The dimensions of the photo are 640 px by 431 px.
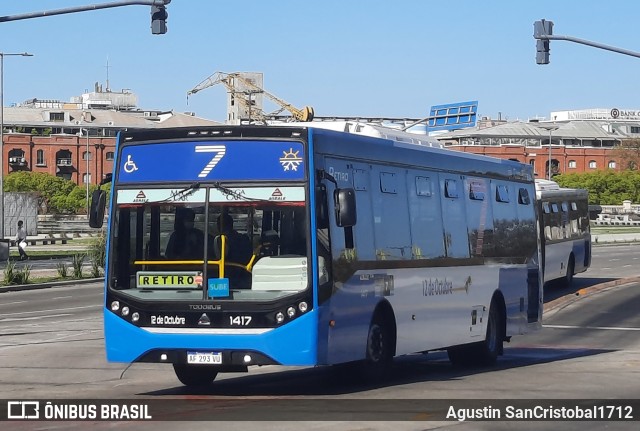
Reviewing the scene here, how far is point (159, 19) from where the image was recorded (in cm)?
3066

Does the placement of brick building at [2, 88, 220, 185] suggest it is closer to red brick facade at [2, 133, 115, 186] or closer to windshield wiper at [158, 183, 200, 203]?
red brick facade at [2, 133, 115, 186]

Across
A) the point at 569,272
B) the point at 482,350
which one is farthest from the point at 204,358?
the point at 569,272

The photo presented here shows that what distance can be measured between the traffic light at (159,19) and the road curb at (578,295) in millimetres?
11869

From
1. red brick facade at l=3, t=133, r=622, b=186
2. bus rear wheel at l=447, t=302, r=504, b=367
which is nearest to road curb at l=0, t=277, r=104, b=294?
bus rear wheel at l=447, t=302, r=504, b=367

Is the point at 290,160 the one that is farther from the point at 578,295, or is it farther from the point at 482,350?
the point at 578,295

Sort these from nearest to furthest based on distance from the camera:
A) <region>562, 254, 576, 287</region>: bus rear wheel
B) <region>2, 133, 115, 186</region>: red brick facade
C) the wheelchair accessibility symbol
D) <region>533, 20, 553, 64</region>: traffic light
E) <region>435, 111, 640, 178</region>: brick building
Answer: the wheelchair accessibility symbol < <region>533, 20, 553, 64</region>: traffic light < <region>562, 254, 576, 287</region>: bus rear wheel < <region>2, 133, 115, 186</region>: red brick facade < <region>435, 111, 640, 178</region>: brick building

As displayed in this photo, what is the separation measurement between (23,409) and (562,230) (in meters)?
28.9

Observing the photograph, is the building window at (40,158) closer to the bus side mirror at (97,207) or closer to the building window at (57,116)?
the building window at (57,116)

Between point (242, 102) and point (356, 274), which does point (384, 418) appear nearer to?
point (356, 274)

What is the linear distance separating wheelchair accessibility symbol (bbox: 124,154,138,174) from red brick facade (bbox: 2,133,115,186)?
129270 millimetres

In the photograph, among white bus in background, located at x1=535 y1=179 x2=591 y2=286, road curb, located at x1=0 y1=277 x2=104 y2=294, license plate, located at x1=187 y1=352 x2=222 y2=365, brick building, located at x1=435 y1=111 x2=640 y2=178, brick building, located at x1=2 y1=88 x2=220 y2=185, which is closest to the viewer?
license plate, located at x1=187 y1=352 x2=222 y2=365

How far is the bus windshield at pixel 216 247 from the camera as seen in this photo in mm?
13461

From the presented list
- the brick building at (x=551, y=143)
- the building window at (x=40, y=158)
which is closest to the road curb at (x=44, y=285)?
the building window at (x=40, y=158)

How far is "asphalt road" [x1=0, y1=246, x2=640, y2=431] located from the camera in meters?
11.9
